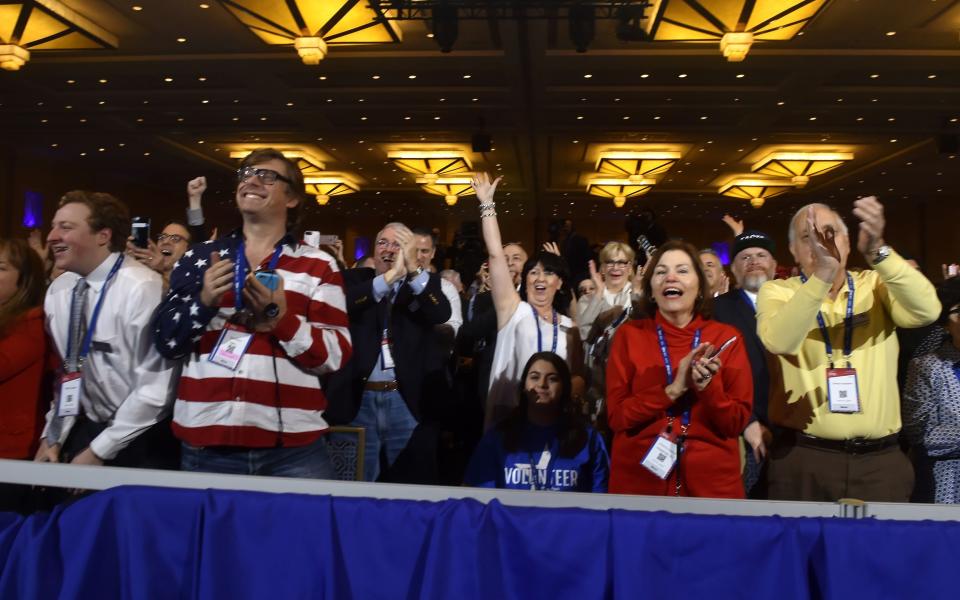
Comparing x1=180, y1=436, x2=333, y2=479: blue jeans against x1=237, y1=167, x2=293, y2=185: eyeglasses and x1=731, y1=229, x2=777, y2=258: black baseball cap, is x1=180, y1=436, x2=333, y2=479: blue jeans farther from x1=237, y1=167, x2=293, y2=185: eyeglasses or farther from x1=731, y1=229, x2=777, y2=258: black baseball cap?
x1=731, y1=229, x2=777, y2=258: black baseball cap

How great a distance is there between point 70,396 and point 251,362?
22.2 inches

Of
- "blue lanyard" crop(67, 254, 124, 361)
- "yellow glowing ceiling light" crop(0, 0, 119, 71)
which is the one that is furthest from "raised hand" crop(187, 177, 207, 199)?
"yellow glowing ceiling light" crop(0, 0, 119, 71)

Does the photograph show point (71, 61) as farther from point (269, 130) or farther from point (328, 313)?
point (328, 313)

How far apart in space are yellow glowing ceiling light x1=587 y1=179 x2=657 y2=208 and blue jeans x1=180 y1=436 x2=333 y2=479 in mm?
15168

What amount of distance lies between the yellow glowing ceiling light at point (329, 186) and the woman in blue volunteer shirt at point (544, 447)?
48.3 ft

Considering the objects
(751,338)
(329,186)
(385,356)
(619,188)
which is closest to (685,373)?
(751,338)

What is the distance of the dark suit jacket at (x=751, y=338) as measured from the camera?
2836mm

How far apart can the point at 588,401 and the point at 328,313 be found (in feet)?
5.88

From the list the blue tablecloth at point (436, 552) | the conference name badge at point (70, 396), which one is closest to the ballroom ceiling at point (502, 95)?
the conference name badge at point (70, 396)

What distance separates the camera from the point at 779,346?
2.26 meters

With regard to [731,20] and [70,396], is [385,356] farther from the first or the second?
[731,20]

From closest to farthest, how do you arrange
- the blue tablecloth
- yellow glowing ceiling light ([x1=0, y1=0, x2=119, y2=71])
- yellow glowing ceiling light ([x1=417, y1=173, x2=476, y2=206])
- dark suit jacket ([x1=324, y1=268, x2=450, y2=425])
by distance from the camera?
1. the blue tablecloth
2. dark suit jacket ([x1=324, y1=268, x2=450, y2=425])
3. yellow glowing ceiling light ([x1=0, y1=0, x2=119, y2=71])
4. yellow glowing ceiling light ([x1=417, y1=173, x2=476, y2=206])

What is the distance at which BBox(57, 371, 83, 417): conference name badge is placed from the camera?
6.58 ft

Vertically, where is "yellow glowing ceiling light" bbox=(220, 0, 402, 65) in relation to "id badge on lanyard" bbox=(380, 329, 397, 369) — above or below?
above
